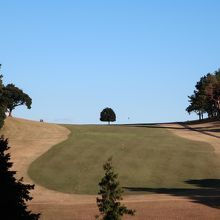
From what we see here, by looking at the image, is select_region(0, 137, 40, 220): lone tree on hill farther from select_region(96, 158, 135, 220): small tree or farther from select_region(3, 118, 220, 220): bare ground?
select_region(3, 118, 220, 220): bare ground

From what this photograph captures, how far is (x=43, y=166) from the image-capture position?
64438 mm

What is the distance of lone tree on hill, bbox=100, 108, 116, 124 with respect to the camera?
570 feet

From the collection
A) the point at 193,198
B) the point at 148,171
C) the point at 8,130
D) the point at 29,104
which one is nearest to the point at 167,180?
the point at 148,171

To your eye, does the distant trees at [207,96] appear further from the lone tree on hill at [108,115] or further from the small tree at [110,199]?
the small tree at [110,199]

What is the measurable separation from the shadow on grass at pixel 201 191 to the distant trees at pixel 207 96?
270 ft

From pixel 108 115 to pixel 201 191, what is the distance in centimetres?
12327

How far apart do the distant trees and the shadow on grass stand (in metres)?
82.4

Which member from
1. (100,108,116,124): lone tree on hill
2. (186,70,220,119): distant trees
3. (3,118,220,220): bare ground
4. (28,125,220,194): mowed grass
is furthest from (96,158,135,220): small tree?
(100,108,116,124): lone tree on hill

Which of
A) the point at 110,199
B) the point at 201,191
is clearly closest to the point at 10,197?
the point at 110,199

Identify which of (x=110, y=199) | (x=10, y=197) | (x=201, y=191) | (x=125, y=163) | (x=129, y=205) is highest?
(x=125, y=163)

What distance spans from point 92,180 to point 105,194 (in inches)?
1166

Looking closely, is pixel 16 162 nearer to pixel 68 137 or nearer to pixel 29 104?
pixel 68 137

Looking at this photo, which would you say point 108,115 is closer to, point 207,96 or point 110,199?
point 207,96

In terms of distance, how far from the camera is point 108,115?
17388 cm
